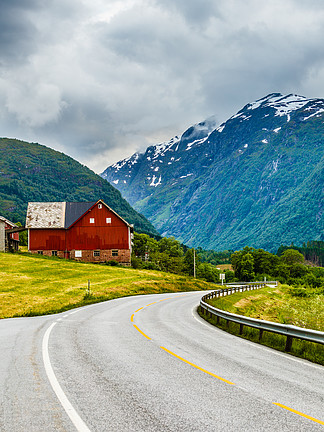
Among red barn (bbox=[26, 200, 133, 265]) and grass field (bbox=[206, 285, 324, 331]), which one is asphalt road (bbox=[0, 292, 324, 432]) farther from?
red barn (bbox=[26, 200, 133, 265])

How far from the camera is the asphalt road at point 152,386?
254 inches

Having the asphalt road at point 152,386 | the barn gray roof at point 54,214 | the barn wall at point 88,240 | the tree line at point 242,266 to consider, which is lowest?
the tree line at point 242,266

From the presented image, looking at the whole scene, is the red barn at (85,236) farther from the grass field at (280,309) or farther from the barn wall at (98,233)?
the grass field at (280,309)

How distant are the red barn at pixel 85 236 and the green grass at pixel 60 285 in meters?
4.95

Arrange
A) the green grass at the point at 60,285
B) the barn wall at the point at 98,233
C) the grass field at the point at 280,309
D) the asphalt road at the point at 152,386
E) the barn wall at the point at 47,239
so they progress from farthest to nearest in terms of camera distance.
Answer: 1. the barn wall at the point at 98,233
2. the barn wall at the point at 47,239
3. the green grass at the point at 60,285
4. the grass field at the point at 280,309
5. the asphalt road at the point at 152,386

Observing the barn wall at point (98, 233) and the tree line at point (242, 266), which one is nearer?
the barn wall at point (98, 233)

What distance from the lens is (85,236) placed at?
244ft

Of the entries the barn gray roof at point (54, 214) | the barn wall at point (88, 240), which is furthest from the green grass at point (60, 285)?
the barn gray roof at point (54, 214)

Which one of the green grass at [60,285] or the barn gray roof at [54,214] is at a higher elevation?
the barn gray roof at [54,214]

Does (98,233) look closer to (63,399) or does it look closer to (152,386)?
(152,386)

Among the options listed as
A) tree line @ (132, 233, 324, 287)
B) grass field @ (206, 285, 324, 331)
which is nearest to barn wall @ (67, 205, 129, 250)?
grass field @ (206, 285, 324, 331)

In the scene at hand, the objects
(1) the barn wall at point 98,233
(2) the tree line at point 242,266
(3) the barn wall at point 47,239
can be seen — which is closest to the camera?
(3) the barn wall at point 47,239

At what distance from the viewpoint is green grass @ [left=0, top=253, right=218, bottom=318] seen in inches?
1170

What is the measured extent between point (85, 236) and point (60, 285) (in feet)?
108
